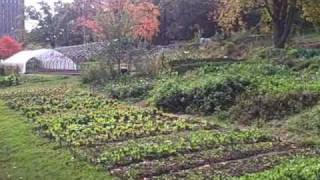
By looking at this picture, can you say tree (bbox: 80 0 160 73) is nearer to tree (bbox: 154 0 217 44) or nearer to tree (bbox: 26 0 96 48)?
tree (bbox: 154 0 217 44)

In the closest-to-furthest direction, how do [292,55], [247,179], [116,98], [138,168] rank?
[247,179], [138,168], [116,98], [292,55]

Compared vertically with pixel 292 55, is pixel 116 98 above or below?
below

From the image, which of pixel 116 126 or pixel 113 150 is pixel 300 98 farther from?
pixel 113 150

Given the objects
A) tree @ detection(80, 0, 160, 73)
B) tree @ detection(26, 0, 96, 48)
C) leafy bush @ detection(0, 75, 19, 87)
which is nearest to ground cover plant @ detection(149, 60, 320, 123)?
tree @ detection(80, 0, 160, 73)

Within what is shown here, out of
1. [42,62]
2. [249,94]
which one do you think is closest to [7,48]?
[42,62]

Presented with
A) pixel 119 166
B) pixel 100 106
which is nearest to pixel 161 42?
pixel 100 106

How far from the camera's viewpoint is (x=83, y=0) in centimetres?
5272

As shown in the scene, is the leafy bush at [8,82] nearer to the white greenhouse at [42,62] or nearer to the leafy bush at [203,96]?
the white greenhouse at [42,62]

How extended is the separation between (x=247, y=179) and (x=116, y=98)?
14.0m

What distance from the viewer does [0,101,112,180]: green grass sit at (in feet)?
29.2

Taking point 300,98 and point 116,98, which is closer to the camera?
point 300,98

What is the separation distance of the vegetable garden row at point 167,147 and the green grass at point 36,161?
28 centimetres

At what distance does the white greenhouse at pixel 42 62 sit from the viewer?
131 feet

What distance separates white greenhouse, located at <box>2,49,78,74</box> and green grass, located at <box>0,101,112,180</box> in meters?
26.8
